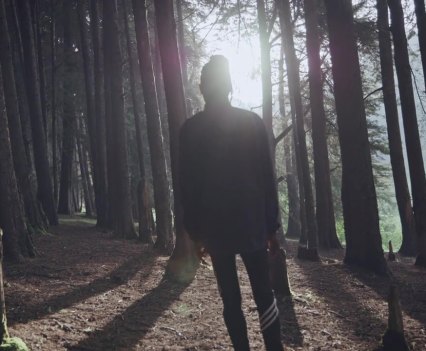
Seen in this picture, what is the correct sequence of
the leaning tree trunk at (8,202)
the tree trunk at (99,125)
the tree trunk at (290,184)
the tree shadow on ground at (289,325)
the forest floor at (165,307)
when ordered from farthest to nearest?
1. the tree trunk at (290,184)
2. the tree trunk at (99,125)
3. the leaning tree trunk at (8,202)
4. the tree shadow on ground at (289,325)
5. the forest floor at (165,307)

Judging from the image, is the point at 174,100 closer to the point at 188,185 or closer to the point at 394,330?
the point at 188,185

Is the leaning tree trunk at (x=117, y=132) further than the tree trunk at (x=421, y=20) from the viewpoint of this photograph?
Yes

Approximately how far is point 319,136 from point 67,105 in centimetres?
1254

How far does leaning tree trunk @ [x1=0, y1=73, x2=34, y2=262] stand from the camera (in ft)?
24.7

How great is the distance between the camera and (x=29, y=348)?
3846mm

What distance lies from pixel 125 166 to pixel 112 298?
7.81m

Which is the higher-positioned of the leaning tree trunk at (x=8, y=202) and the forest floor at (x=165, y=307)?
the leaning tree trunk at (x=8, y=202)

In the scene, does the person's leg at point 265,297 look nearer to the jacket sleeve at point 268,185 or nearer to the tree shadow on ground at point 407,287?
the jacket sleeve at point 268,185

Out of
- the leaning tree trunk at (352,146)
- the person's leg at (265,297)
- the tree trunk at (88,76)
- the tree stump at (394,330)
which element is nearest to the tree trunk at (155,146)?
the leaning tree trunk at (352,146)

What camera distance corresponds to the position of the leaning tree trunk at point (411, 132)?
35.1ft

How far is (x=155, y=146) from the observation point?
33.0ft

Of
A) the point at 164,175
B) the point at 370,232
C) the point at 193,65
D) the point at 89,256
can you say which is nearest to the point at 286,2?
the point at 164,175

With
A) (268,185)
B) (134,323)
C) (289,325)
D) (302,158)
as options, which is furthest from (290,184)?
(268,185)

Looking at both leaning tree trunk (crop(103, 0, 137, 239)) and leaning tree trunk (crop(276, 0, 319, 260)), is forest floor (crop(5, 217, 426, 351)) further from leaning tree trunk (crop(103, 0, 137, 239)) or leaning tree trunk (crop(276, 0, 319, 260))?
leaning tree trunk (crop(103, 0, 137, 239))
